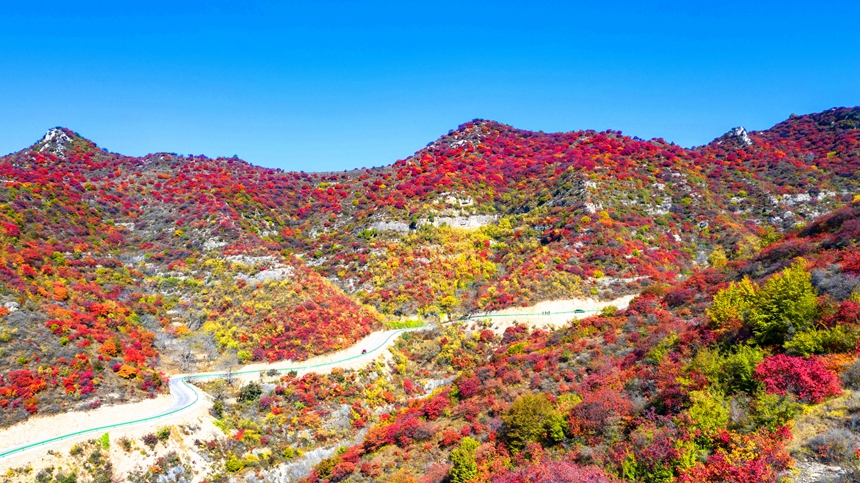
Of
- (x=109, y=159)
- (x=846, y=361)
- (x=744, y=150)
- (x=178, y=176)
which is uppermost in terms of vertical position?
(x=109, y=159)

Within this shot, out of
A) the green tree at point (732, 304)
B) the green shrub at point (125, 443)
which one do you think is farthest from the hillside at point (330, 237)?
the green tree at point (732, 304)

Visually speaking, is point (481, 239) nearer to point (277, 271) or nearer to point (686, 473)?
point (277, 271)

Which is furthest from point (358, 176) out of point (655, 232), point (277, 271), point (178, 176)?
point (655, 232)

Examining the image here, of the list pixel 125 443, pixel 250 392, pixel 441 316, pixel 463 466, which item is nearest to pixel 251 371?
pixel 250 392

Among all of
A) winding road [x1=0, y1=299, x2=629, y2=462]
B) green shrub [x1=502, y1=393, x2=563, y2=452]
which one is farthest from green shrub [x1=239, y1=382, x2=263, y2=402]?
green shrub [x1=502, y1=393, x2=563, y2=452]

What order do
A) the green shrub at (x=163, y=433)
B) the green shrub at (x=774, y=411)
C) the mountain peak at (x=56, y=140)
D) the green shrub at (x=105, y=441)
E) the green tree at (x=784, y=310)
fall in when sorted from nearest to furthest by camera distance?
the green shrub at (x=774, y=411) < the green tree at (x=784, y=310) < the green shrub at (x=105, y=441) < the green shrub at (x=163, y=433) < the mountain peak at (x=56, y=140)

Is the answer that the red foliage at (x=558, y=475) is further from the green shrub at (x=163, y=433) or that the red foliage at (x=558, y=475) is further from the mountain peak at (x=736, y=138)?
the mountain peak at (x=736, y=138)
